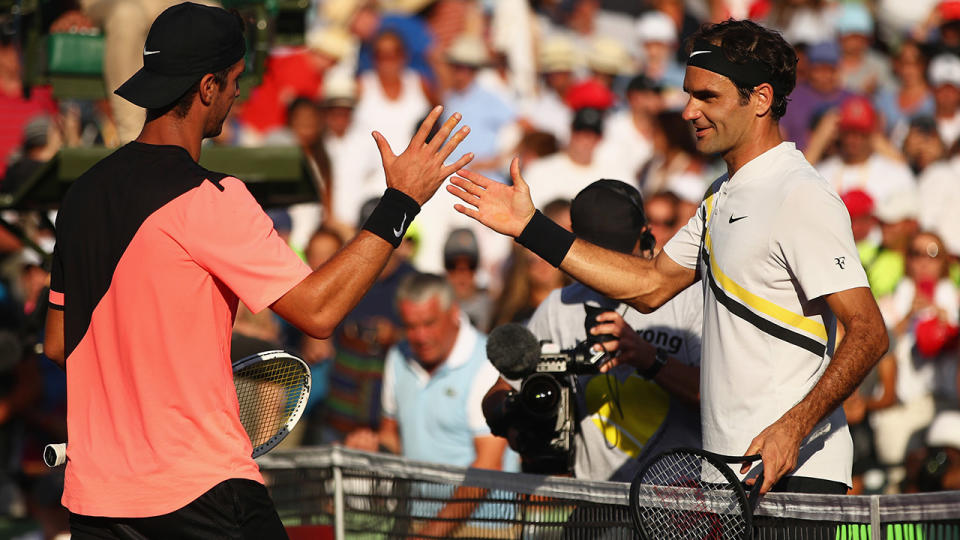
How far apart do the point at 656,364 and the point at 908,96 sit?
8.24m

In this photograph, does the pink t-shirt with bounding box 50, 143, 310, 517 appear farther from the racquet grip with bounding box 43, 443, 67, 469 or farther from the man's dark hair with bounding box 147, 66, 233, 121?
the man's dark hair with bounding box 147, 66, 233, 121

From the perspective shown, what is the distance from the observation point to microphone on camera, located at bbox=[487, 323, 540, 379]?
16.0ft

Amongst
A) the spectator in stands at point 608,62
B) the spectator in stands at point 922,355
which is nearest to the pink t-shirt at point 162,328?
the spectator in stands at point 922,355

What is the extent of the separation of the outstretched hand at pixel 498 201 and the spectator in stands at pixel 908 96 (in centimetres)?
825

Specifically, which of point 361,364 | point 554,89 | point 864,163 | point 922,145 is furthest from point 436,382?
point 554,89

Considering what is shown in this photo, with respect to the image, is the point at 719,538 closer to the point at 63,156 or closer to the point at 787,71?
the point at 787,71

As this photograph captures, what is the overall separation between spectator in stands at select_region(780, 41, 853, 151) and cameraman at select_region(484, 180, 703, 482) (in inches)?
273

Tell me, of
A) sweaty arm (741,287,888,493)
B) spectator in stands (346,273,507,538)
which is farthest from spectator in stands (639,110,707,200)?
sweaty arm (741,287,888,493)

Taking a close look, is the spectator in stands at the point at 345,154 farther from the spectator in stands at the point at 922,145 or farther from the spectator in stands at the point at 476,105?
the spectator in stands at the point at 922,145

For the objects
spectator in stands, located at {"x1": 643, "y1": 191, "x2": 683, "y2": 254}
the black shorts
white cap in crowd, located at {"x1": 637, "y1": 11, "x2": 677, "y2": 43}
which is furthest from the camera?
white cap in crowd, located at {"x1": 637, "y1": 11, "x2": 677, "y2": 43}

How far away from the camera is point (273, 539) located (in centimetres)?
369

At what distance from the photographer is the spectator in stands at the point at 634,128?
38.4 ft

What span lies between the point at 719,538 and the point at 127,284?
6.01 ft

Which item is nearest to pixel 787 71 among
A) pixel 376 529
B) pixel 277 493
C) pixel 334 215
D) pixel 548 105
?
pixel 376 529
